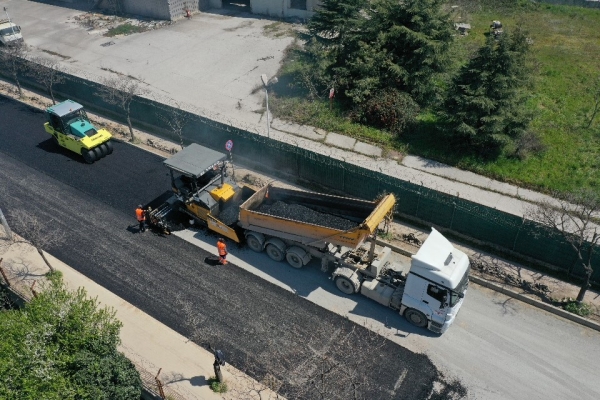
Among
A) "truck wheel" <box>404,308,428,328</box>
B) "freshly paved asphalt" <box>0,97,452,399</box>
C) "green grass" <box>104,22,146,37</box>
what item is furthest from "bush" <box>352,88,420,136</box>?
"green grass" <box>104,22,146,37</box>

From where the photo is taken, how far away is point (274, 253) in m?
18.1

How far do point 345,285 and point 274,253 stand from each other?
124 inches

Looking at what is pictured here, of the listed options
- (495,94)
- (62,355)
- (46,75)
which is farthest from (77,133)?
(495,94)

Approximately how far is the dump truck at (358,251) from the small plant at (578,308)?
4.21m

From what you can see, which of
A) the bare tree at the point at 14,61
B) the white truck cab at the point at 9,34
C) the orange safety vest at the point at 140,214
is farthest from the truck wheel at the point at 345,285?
the white truck cab at the point at 9,34

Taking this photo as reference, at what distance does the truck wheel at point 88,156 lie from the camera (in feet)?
77.5

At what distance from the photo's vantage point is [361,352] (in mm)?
14883

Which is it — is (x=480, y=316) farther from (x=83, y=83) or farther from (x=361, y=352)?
(x=83, y=83)

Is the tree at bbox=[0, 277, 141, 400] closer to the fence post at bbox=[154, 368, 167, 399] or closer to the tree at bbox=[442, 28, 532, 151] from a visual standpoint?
the fence post at bbox=[154, 368, 167, 399]

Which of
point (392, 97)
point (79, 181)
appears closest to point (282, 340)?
point (79, 181)

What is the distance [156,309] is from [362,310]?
727 centimetres

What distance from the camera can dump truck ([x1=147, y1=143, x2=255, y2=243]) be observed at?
60.9ft

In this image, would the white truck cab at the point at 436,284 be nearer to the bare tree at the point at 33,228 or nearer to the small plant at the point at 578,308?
the small plant at the point at 578,308

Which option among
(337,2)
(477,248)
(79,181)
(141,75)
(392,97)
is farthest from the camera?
(141,75)
